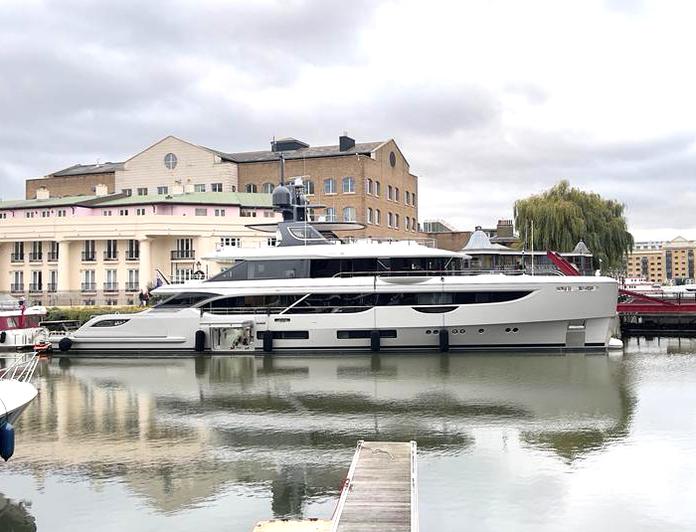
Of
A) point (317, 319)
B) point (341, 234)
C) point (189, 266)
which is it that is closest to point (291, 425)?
point (317, 319)

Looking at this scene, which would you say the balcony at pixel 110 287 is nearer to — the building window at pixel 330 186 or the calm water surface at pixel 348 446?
the building window at pixel 330 186

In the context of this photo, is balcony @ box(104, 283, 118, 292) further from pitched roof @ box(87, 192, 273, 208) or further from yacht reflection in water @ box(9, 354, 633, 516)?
yacht reflection in water @ box(9, 354, 633, 516)

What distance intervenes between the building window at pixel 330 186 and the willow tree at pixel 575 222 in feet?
45.1

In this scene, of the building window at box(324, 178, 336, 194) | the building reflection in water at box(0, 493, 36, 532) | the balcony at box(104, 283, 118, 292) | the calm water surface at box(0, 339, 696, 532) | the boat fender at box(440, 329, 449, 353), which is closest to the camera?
the building reflection in water at box(0, 493, 36, 532)

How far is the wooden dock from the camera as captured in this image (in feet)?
27.5

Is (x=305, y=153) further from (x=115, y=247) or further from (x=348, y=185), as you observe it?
(x=115, y=247)

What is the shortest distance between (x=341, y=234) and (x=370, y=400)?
35.4m

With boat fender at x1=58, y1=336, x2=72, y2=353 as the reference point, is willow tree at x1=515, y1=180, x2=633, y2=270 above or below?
above

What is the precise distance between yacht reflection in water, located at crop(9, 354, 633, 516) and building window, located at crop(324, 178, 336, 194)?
28796 mm

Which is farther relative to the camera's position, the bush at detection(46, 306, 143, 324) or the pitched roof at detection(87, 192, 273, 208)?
the pitched roof at detection(87, 192, 273, 208)

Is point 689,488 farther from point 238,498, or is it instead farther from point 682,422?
point 238,498

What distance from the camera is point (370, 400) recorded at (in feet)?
60.7

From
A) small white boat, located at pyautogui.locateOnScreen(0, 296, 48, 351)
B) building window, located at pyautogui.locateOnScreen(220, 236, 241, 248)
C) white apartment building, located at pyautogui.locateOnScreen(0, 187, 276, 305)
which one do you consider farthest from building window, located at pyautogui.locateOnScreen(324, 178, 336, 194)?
small white boat, located at pyautogui.locateOnScreen(0, 296, 48, 351)

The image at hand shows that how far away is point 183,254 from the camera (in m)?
46.2
